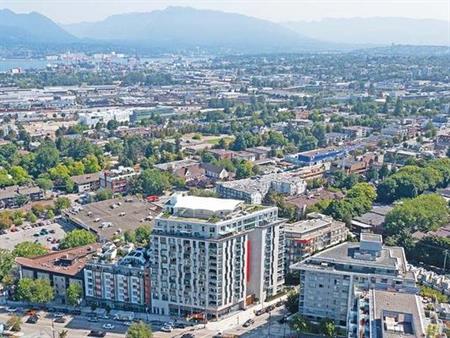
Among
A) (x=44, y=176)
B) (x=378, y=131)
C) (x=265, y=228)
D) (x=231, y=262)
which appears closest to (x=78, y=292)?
(x=231, y=262)

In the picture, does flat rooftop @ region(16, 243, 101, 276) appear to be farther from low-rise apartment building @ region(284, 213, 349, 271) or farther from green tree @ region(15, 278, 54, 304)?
A: low-rise apartment building @ region(284, 213, 349, 271)

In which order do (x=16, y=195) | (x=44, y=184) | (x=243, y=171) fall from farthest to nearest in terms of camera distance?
(x=243, y=171) → (x=44, y=184) → (x=16, y=195)

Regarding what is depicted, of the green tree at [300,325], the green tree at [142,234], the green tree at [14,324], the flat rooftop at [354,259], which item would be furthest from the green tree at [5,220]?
the green tree at [300,325]

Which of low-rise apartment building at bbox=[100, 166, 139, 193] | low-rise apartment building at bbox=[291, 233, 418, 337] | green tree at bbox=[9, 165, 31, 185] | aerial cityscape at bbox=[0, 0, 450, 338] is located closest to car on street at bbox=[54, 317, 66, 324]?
aerial cityscape at bbox=[0, 0, 450, 338]

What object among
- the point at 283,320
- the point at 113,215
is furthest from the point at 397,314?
the point at 113,215

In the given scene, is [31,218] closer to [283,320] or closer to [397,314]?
[283,320]

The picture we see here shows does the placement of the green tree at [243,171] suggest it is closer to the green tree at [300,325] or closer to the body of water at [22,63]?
the green tree at [300,325]
